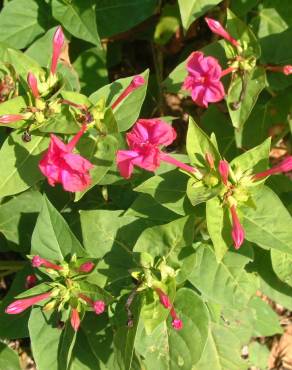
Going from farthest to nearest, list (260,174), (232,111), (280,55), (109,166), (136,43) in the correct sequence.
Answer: (136,43)
(280,55)
(232,111)
(109,166)
(260,174)

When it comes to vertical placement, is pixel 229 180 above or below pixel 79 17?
below

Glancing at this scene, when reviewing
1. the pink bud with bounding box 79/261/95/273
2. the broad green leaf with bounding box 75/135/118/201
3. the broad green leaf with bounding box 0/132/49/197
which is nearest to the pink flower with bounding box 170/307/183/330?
the pink bud with bounding box 79/261/95/273

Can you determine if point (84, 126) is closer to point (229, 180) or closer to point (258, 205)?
point (229, 180)

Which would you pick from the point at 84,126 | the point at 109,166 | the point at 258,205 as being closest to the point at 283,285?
the point at 258,205

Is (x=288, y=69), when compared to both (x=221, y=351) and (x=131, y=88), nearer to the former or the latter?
(x=131, y=88)

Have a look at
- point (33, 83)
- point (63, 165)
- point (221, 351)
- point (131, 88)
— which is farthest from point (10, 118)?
point (221, 351)

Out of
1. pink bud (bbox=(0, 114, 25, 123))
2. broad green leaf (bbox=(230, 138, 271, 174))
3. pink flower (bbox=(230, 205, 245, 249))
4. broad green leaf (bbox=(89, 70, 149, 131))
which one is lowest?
pink flower (bbox=(230, 205, 245, 249))

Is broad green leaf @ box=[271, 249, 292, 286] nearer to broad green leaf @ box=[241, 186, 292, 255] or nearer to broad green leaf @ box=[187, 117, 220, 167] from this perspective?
broad green leaf @ box=[241, 186, 292, 255]
